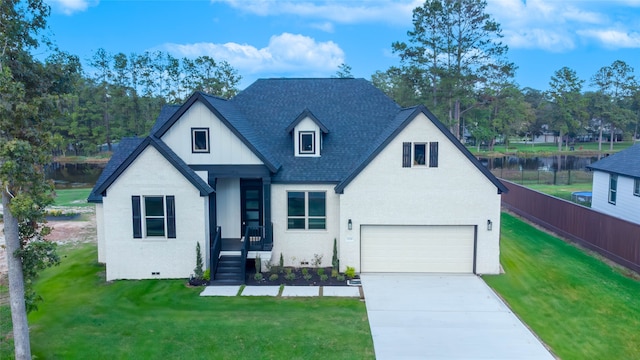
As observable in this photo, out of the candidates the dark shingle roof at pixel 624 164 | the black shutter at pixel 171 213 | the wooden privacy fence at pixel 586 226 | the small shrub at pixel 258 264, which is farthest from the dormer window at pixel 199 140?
the dark shingle roof at pixel 624 164

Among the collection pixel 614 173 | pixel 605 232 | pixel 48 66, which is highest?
pixel 48 66

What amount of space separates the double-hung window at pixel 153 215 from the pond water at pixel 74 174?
33237 millimetres

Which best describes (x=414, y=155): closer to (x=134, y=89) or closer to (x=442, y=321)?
(x=442, y=321)

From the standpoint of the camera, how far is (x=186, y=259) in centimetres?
1552

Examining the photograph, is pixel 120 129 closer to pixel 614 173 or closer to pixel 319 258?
pixel 319 258

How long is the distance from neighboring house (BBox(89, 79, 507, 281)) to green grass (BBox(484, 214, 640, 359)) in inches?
67.4

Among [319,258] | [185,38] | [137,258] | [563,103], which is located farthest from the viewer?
[563,103]

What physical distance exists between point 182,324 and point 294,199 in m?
6.38

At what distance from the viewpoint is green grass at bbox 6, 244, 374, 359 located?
1034 centimetres

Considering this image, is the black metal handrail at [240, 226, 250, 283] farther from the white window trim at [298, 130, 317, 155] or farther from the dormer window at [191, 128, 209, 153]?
the white window trim at [298, 130, 317, 155]

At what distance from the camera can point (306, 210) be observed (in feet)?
54.7

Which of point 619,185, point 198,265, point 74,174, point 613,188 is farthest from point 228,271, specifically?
point 74,174

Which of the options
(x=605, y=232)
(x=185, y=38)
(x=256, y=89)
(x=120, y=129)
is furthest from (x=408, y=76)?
(x=120, y=129)

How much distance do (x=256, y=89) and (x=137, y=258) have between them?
940cm
